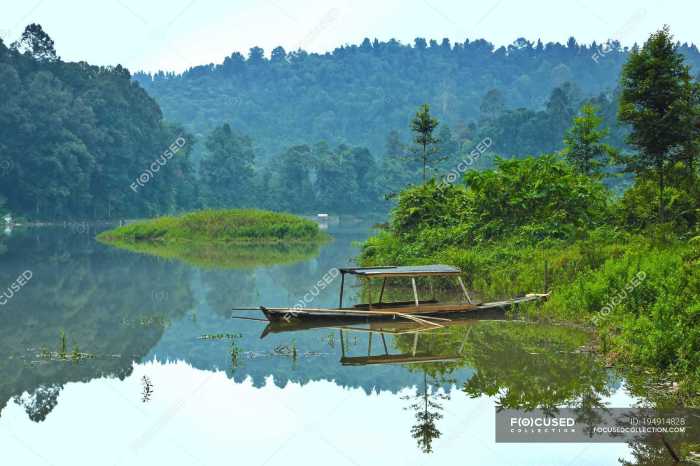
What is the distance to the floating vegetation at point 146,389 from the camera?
15.5 metres

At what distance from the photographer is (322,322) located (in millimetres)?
22375

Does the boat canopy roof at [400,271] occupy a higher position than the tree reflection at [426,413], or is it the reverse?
the boat canopy roof at [400,271]

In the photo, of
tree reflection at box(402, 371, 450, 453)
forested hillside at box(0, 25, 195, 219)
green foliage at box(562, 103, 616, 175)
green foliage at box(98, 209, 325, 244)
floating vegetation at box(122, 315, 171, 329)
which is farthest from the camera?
forested hillside at box(0, 25, 195, 219)

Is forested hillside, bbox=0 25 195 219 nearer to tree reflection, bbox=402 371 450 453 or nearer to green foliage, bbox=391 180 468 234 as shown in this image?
green foliage, bbox=391 180 468 234

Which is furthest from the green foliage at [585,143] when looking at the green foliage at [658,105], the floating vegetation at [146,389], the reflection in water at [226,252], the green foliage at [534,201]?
the floating vegetation at [146,389]

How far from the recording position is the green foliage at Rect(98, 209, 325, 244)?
63.7 m

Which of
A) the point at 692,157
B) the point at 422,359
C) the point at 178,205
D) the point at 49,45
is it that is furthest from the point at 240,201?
the point at 422,359

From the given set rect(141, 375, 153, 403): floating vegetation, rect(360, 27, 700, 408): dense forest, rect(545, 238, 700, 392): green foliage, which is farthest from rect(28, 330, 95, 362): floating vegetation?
rect(545, 238, 700, 392): green foliage

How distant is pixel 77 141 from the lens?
351 feet

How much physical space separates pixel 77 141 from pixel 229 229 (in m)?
51.6

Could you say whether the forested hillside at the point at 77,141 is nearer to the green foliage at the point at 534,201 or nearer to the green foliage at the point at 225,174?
the green foliage at the point at 225,174

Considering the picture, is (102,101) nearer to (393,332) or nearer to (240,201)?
(240,201)

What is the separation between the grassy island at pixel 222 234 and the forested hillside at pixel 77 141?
35673 millimetres

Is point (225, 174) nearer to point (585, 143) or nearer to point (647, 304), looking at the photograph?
point (585, 143)
